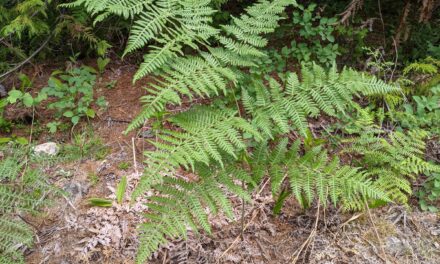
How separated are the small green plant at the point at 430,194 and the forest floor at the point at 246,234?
64 mm

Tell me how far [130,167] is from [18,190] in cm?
84

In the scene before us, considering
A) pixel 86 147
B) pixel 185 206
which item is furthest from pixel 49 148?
pixel 185 206

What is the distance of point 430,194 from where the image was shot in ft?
A: 9.62

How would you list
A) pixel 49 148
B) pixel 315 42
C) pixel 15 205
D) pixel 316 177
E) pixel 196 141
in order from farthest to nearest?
pixel 315 42, pixel 49 148, pixel 15 205, pixel 316 177, pixel 196 141

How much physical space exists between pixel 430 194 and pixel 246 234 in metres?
1.44

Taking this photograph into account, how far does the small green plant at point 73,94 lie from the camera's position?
3.44m

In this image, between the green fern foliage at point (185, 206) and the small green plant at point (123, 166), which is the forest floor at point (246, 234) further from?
the green fern foliage at point (185, 206)

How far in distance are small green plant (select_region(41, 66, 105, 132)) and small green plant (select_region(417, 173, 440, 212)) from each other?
276 cm

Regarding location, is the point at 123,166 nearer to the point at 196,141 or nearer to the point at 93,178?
the point at 93,178

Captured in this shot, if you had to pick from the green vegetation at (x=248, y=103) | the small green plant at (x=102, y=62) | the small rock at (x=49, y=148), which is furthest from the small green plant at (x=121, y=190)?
the small green plant at (x=102, y=62)

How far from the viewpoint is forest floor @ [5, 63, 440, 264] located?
2551mm

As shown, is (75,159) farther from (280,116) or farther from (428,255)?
(428,255)

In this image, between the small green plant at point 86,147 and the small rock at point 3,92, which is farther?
the small rock at point 3,92

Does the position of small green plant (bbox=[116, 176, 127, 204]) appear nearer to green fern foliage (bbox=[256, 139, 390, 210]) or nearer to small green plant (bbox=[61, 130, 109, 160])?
A: small green plant (bbox=[61, 130, 109, 160])
